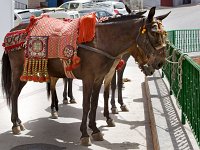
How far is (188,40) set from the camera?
54.7ft

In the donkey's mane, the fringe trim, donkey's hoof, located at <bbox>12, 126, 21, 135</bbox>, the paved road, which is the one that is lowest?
the paved road

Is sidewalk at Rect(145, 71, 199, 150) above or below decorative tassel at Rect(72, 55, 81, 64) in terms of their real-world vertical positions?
below

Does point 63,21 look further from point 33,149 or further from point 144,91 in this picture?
point 144,91

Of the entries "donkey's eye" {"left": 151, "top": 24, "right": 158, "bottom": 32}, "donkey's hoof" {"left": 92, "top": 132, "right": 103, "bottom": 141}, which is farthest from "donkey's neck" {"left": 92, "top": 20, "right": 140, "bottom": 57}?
"donkey's hoof" {"left": 92, "top": 132, "right": 103, "bottom": 141}

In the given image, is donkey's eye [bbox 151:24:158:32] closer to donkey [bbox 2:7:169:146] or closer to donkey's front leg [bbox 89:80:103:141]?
donkey [bbox 2:7:169:146]

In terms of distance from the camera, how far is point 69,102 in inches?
364

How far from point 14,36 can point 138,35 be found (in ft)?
7.16

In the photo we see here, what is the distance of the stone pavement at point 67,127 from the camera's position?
252 inches

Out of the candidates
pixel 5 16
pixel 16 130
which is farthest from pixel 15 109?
pixel 5 16

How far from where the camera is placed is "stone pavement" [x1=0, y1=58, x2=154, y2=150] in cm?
640

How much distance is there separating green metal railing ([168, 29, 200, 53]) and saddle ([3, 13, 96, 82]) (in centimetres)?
973

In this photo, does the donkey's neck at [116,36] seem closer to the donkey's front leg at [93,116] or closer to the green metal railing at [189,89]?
the donkey's front leg at [93,116]

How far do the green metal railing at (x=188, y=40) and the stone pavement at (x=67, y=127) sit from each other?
6612 millimetres

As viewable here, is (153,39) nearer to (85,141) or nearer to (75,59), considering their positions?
(75,59)
